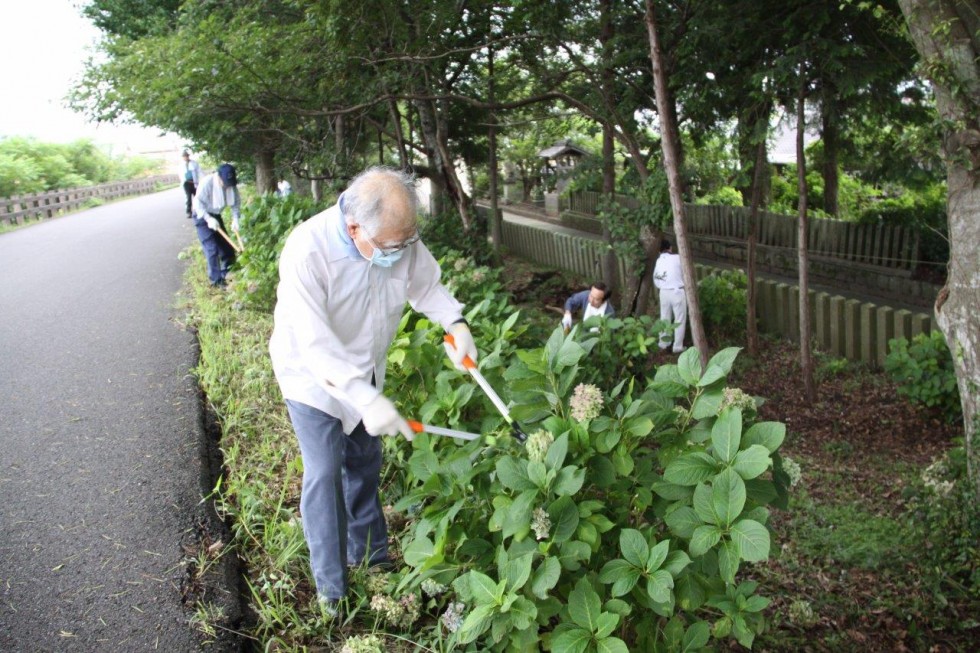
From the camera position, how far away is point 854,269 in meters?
13.0

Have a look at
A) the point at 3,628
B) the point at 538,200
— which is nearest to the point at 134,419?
the point at 3,628

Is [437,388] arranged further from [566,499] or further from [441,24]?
[441,24]

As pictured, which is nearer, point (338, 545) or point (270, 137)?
point (338, 545)

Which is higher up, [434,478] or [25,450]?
[434,478]

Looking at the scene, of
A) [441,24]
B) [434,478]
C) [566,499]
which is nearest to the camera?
[566,499]

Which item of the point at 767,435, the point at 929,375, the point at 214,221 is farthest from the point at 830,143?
the point at 767,435

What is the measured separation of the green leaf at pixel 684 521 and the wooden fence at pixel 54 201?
20.8 meters

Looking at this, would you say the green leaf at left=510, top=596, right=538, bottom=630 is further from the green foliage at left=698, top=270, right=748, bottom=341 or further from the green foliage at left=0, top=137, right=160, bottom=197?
the green foliage at left=0, top=137, right=160, bottom=197

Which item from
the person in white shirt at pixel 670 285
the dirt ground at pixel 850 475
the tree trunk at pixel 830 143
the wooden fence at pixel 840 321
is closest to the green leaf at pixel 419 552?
the dirt ground at pixel 850 475

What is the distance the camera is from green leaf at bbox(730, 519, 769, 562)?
6.75ft

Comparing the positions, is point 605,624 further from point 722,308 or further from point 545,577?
point 722,308

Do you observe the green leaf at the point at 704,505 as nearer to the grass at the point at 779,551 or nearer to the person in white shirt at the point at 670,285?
the grass at the point at 779,551

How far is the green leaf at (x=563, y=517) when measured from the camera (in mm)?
2312

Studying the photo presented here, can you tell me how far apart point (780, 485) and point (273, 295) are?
563cm
